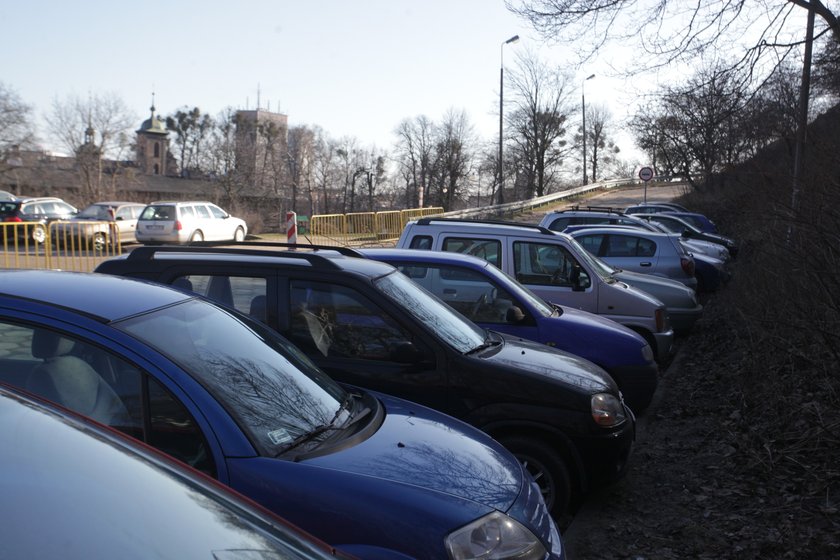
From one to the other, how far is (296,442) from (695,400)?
6.44m

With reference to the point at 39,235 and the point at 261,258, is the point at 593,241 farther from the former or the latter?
the point at 39,235

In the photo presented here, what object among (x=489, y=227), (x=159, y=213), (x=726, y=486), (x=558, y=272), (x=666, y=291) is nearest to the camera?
(x=726, y=486)

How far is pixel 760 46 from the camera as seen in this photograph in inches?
513

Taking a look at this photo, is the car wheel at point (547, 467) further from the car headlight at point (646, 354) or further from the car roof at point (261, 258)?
the car headlight at point (646, 354)

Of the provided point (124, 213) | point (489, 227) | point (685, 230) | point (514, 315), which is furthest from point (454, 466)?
point (124, 213)

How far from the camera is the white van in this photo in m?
9.80

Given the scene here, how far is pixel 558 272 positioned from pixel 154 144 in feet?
367

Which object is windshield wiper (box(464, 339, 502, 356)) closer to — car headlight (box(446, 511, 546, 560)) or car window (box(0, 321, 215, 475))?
car headlight (box(446, 511, 546, 560))

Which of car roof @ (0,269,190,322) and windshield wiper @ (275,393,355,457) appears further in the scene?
car roof @ (0,269,190,322)

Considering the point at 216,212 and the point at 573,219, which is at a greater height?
the point at 216,212

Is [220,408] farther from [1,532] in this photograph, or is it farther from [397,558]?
[1,532]

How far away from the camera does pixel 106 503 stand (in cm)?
177

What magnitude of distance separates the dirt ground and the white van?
1.37 m

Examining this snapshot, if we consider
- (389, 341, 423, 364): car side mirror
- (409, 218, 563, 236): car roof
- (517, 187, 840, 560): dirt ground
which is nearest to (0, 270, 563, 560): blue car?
(389, 341, 423, 364): car side mirror
